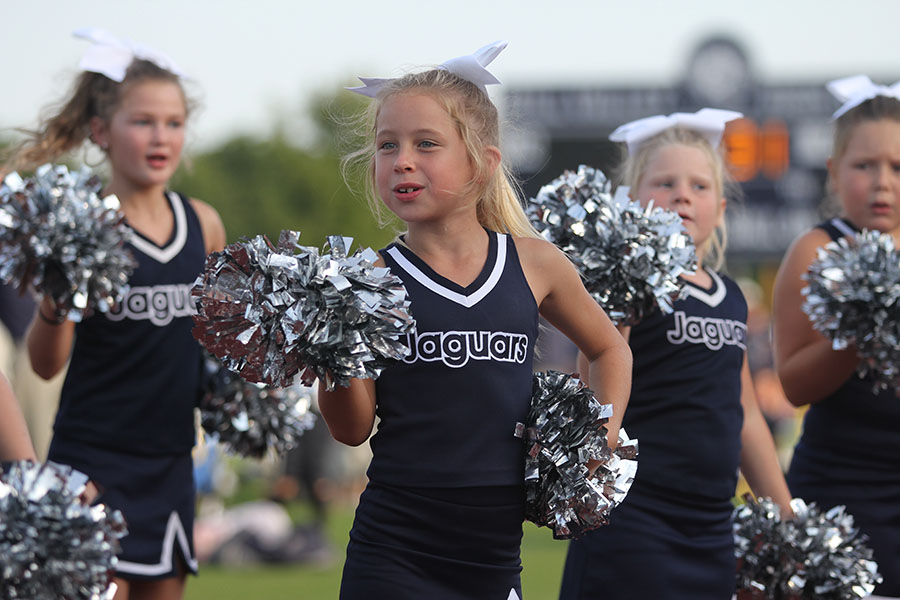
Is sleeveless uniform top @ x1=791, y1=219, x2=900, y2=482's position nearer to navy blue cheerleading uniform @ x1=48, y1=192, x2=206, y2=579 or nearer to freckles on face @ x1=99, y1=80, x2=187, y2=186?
navy blue cheerleading uniform @ x1=48, y1=192, x2=206, y2=579

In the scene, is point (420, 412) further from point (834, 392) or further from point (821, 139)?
point (821, 139)

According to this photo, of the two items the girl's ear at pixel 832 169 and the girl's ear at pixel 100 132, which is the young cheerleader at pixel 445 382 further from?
the girl's ear at pixel 832 169

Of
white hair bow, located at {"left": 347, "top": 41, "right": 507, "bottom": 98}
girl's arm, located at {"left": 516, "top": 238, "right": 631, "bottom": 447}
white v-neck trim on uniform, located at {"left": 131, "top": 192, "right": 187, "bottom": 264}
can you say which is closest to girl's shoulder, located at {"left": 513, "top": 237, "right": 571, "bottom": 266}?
girl's arm, located at {"left": 516, "top": 238, "right": 631, "bottom": 447}

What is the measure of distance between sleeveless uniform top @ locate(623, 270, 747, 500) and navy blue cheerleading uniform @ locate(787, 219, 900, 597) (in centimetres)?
44

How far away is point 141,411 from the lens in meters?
3.52

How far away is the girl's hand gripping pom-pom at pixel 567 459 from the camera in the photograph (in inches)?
102

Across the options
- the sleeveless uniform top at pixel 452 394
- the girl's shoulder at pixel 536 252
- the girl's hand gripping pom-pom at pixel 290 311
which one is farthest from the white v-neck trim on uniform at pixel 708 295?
the girl's hand gripping pom-pom at pixel 290 311

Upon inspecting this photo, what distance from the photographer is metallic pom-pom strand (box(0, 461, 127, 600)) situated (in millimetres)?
2277

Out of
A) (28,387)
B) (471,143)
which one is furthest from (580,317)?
(28,387)

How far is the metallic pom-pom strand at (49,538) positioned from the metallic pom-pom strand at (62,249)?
989mm

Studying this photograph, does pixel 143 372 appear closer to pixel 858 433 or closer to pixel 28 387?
pixel 858 433

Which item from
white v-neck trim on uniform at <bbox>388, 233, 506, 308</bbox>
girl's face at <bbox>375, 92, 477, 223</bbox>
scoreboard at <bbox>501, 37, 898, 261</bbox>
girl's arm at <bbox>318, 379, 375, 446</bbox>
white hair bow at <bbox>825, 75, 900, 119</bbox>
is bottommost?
girl's arm at <bbox>318, 379, 375, 446</bbox>

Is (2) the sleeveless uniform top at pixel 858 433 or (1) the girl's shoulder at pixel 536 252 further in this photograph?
(2) the sleeveless uniform top at pixel 858 433

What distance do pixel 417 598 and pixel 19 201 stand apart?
169 centimetres
